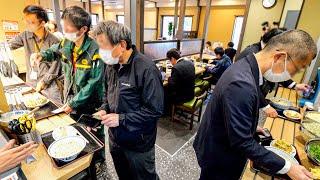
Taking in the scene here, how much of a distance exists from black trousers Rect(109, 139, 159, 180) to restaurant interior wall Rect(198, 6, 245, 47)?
802 cm

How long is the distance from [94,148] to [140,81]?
0.52 meters

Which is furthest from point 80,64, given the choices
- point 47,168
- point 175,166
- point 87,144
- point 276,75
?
point 175,166

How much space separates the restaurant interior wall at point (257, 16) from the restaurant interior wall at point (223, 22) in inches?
124

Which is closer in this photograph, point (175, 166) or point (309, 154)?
point (309, 154)

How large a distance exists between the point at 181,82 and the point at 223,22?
24.6ft

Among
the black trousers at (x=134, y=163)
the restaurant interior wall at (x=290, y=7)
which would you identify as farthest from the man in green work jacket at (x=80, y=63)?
the restaurant interior wall at (x=290, y=7)

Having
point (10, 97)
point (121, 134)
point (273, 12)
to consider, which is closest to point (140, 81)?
point (121, 134)

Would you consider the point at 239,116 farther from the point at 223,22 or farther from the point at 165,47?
the point at 223,22

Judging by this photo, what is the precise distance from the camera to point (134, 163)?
1.44 m

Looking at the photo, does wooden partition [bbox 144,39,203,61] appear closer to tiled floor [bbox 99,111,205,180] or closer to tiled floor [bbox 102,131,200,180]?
tiled floor [bbox 99,111,205,180]

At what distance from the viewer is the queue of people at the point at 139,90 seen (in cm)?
93

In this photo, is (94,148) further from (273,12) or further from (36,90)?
(273,12)

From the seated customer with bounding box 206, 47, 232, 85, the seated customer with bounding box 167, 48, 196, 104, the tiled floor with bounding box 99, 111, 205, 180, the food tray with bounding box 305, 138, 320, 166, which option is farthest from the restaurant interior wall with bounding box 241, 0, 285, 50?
the food tray with bounding box 305, 138, 320, 166

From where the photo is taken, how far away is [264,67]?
1.03 meters
